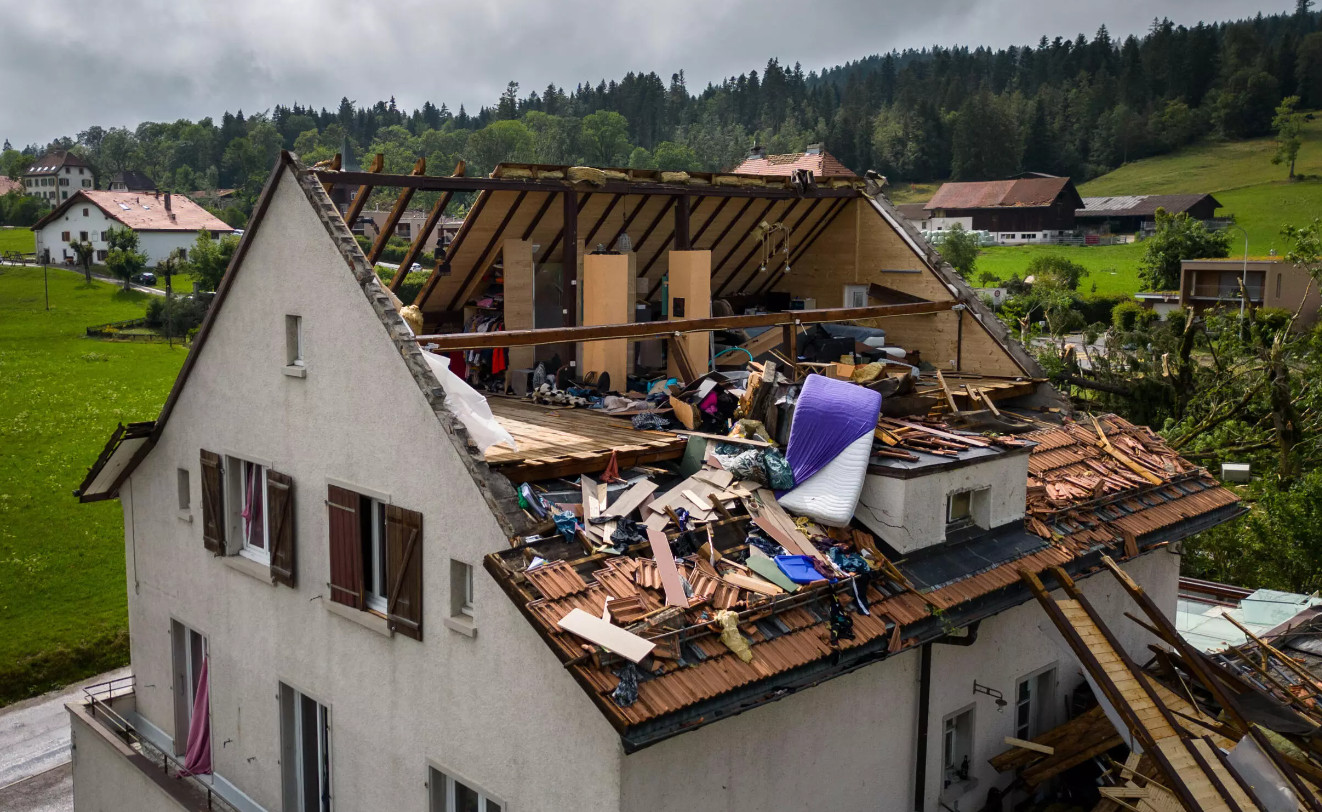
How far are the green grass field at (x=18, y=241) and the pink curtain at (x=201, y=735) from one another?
112 metres

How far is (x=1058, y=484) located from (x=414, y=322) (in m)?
9.64

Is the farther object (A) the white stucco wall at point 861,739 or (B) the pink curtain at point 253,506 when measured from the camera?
(B) the pink curtain at point 253,506

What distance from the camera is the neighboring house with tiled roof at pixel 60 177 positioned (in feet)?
510

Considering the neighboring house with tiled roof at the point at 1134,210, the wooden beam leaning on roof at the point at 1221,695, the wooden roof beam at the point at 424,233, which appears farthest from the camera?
the neighboring house with tiled roof at the point at 1134,210

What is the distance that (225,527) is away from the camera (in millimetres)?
15547

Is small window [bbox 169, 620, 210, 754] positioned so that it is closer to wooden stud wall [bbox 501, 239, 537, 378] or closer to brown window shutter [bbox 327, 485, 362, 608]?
brown window shutter [bbox 327, 485, 362, 608]

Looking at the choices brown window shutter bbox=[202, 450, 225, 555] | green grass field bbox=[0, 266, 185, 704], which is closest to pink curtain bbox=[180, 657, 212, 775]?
brown window shutter bbox=[202, 450, 225, 555]

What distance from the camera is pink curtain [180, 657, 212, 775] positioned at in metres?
16.5

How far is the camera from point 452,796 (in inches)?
470

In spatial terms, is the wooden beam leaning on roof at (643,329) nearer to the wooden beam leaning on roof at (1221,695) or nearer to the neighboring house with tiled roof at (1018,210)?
the wooden beam leaning on roof at (1221,695)

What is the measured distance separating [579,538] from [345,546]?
3.68 meters

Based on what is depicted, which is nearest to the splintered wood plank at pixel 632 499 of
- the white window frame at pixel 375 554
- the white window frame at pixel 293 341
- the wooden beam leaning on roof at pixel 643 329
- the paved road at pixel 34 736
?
the white window frame at pixel 375 554

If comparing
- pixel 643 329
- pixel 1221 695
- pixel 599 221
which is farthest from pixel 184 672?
pixel 1221 695

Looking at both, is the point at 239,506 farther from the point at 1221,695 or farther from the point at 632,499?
the point at 1221,695
